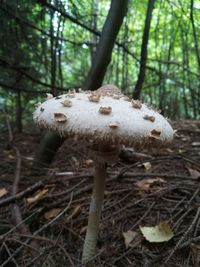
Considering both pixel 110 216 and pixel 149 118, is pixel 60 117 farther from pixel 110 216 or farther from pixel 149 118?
pixel 110 216

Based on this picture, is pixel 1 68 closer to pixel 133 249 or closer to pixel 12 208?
pixel 12 208

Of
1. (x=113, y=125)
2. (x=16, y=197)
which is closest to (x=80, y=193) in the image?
(x=16, y=197)

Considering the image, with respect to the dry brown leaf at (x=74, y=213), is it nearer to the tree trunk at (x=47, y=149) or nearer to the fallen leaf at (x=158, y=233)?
the fallen leaf at (x=158, y=233)

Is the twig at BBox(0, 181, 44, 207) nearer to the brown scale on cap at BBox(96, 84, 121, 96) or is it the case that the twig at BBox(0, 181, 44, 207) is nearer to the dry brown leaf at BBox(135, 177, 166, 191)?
the dry brown leaf at BBox(135, 177, 166, 191)


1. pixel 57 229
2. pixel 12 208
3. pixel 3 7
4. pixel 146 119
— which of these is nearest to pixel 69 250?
pixel 57 229

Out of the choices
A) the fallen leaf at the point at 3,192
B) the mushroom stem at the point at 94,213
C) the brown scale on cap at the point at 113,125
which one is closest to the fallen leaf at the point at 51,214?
the fallen leaf at the point at 3,192

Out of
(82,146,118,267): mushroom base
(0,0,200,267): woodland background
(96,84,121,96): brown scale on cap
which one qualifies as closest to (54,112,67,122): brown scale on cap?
(96,84,121,96): brown scale on cap
